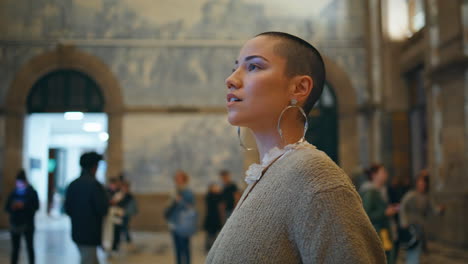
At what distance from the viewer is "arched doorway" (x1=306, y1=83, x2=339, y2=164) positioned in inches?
609

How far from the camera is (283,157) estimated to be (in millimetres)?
1230

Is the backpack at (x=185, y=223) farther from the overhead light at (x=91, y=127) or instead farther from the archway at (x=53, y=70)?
the overhead light at (x=91, y=127)

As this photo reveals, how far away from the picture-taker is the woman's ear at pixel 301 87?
129 cm

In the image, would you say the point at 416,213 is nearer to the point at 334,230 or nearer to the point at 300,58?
the point at 300,58

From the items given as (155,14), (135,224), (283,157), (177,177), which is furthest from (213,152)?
(283,157)

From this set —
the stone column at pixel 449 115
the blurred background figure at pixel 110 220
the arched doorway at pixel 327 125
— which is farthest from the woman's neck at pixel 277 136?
the arched doorway at pixel 327 125

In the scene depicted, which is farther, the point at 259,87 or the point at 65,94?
the point at 65,94

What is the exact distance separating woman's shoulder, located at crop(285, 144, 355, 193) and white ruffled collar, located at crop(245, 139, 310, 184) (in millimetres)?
104

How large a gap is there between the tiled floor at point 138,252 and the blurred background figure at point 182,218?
2068 mm

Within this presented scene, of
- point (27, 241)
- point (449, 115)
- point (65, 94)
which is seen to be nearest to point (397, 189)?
point (449, 115)

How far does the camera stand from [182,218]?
264 inches

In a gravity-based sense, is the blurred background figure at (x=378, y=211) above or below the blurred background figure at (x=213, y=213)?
above

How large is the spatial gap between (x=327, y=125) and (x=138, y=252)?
7.32 meters

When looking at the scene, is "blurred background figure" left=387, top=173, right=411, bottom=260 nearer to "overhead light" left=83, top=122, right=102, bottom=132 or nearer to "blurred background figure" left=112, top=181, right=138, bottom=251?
"blurred background figure" left=112, top=181, right=138, bottom=251
